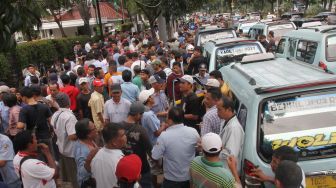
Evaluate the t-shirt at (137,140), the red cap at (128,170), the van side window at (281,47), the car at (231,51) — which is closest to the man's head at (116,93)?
the t-shirt at (137,140)

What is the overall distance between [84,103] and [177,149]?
11.6 ft

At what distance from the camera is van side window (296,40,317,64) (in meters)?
9.53

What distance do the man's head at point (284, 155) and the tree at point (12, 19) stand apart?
2400mm

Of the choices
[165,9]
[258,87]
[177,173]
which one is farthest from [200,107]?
[165,9]

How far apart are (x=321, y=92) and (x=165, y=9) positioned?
58.5ft

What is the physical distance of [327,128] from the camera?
12.7 ft

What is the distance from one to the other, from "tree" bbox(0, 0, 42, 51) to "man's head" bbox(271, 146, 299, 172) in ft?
7.87

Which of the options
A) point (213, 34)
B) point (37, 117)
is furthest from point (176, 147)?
point (213, 34)

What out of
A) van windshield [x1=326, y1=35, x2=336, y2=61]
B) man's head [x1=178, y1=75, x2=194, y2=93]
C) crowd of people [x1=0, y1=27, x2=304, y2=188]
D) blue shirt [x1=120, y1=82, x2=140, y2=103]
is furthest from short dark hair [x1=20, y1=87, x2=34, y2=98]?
Result: van windshield [x1=326, y1=35, x2=336, y2=61]

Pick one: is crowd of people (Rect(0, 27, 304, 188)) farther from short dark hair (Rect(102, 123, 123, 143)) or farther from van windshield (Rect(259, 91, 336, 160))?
van windshield (Rect(259, 91, 336, 160))

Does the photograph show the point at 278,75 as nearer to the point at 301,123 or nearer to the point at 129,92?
the point at 301,123

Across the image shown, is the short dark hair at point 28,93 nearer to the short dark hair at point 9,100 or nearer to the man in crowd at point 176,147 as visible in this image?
the short dark hair at point 9,100

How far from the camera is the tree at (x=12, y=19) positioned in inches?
127

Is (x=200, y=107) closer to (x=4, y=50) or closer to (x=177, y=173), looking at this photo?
(x=177, y=173)
